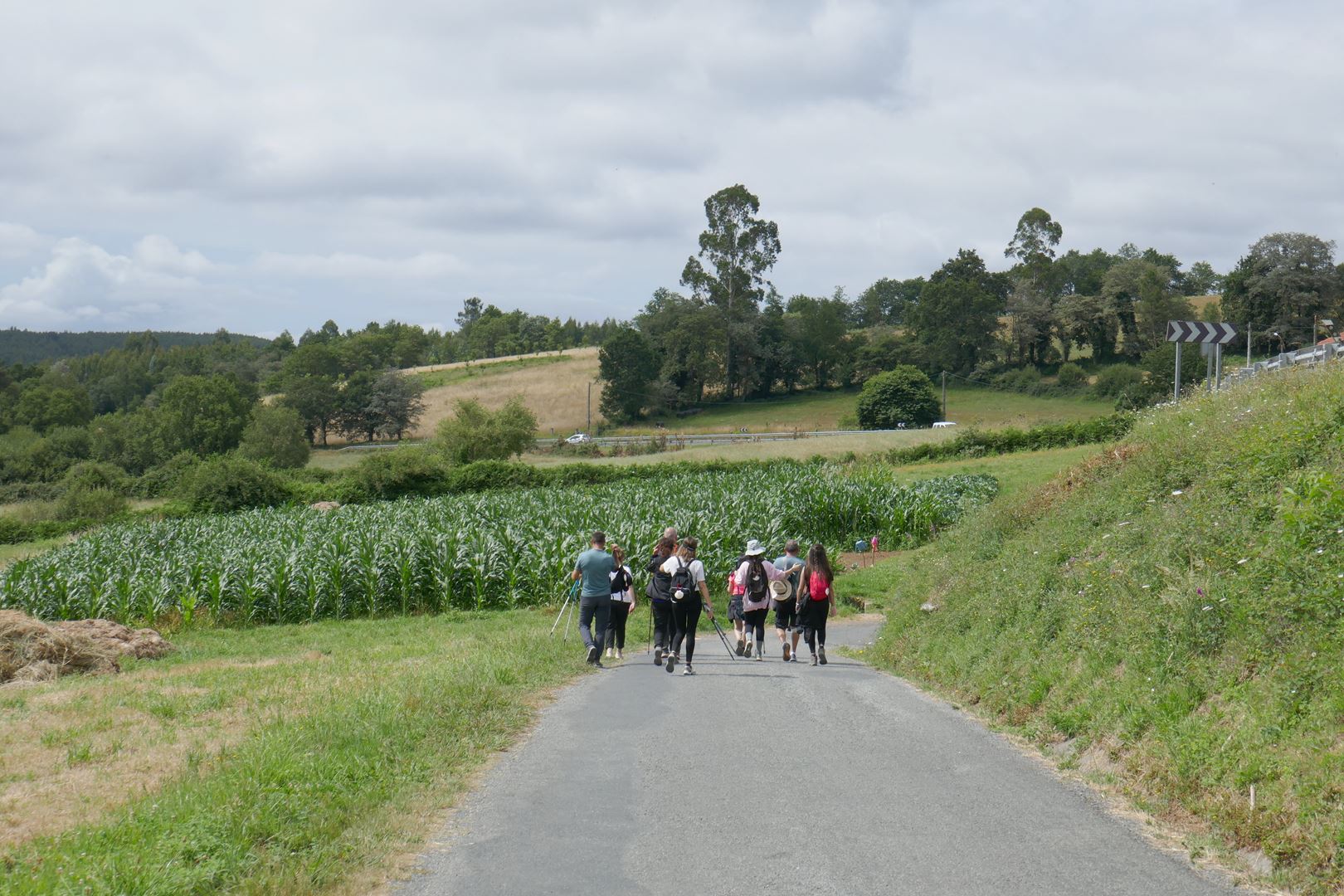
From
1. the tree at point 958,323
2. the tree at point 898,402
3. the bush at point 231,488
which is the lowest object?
the bush at point 231,488

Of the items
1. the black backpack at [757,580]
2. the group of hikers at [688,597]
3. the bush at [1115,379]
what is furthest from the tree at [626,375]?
the black backpack at [757,580]

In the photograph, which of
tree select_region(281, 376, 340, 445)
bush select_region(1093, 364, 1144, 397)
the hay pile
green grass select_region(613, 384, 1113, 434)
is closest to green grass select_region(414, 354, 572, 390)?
tree select_region(281, 376, 340, 445)

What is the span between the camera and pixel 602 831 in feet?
22.0

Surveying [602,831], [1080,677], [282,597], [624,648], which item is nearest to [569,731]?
[602,831]

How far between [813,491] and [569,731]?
27.1 metres

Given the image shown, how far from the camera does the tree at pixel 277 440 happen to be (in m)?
82.9

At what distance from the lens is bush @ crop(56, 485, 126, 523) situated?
203 ft

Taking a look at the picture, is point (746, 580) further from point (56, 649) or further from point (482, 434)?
point (482, 434)

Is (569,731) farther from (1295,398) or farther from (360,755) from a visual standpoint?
(1295,398)

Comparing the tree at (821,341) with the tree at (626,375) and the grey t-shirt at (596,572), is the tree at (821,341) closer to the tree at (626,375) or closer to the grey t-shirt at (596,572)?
the tree at (626,375)

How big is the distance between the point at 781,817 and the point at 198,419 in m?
102

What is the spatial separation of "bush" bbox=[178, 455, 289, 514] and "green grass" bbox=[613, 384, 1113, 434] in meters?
39.1

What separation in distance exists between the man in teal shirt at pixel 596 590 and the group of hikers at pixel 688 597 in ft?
0.04

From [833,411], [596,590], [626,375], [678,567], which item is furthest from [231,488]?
[833,411]
